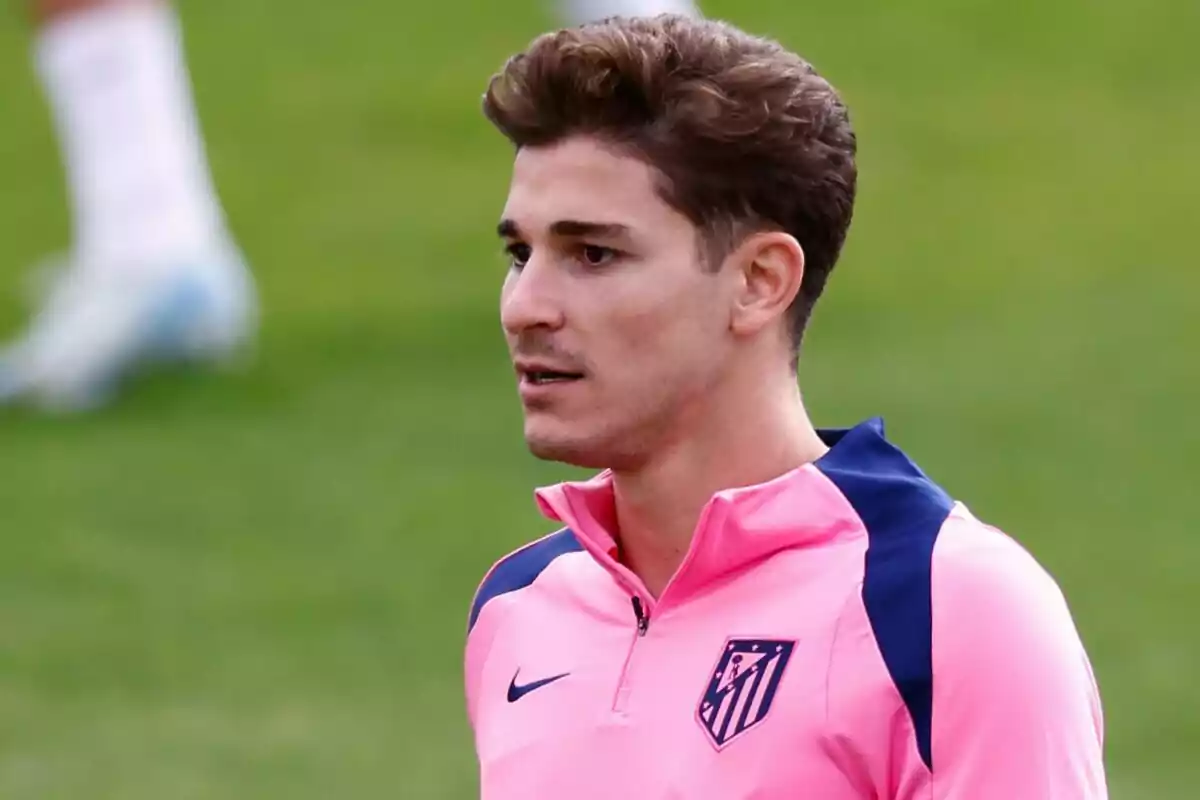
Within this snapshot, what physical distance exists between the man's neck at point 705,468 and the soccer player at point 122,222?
6840mm

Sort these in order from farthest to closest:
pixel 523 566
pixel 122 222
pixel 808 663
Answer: pixel 122 222 < pixel 523 566 < pixel 808 663

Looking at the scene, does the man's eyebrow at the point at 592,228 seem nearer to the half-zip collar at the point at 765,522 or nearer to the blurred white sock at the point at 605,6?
the half-zip collar at the point at 765,522

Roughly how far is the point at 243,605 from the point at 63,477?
1500 millimetres

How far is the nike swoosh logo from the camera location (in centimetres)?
298

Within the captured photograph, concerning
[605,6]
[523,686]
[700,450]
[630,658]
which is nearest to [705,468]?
[700,450]

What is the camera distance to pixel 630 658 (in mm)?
2885

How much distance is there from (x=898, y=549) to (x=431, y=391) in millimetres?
7571

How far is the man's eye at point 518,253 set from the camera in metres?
2.92

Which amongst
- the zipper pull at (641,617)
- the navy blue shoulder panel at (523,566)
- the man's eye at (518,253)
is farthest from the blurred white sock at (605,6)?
the zipper pull at (641,617)

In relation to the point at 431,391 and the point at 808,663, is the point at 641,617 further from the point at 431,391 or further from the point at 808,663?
the point at 431,391

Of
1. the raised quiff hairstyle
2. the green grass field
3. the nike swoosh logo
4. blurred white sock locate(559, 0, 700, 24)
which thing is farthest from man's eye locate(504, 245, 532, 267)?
blurred white sock locate(559, 0, 700, 24)

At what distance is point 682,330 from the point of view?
2861 mm

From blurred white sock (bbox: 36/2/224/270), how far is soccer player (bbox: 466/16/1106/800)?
6.72 m

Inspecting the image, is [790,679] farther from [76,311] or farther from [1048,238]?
[1048,238]
